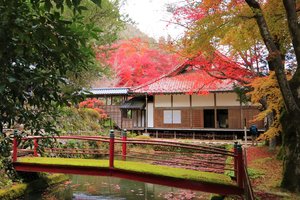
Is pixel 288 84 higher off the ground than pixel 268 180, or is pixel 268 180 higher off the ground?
pixel 288 84

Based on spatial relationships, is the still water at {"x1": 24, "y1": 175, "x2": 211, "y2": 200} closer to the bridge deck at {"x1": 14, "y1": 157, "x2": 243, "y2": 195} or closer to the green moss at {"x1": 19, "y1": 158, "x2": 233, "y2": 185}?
the bridge deck at {"x1": 14, "y1": 157, "x2": 243, "y2": 195}

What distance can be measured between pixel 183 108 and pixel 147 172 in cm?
1673

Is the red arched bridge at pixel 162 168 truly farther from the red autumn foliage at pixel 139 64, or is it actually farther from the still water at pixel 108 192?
the red autumn foliage at pixel 139 64

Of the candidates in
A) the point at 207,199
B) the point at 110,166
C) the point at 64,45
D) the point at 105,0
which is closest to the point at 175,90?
the point at 105,0

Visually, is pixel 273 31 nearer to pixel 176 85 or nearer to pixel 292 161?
pixel 292 161

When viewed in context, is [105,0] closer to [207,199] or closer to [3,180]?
[3,180]

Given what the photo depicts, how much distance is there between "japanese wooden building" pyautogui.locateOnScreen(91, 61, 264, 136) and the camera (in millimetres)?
22312

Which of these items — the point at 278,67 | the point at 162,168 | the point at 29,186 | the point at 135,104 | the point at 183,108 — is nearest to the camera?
the point at 278,67

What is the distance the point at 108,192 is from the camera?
1073 cm

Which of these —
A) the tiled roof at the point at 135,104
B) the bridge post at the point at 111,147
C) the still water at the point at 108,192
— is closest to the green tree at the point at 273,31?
the bridge post at the point at 111,147

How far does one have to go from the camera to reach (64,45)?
248 centimetres

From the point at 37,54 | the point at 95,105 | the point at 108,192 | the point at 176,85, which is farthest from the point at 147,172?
the point at 95,105

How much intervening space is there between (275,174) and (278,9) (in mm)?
5424

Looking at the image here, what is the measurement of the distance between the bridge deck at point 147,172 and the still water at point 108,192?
1.32 m
